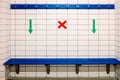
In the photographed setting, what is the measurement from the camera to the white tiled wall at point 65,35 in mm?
4582

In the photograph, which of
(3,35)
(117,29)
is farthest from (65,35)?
(3,35)

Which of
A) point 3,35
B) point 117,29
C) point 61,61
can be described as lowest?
point 61,61

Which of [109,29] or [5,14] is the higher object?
[5,14]

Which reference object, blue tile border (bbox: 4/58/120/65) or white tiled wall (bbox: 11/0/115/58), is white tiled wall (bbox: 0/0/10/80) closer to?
blue tile border (bbox: 4/58/120/65)

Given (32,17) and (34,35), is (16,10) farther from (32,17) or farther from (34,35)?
(34,35)

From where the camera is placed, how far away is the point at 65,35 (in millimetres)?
4590

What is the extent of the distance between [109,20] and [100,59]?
922mm

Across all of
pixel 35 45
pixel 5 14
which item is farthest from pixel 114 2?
pixel 5 14

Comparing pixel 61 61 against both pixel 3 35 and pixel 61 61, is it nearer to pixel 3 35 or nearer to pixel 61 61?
pixel 61 61

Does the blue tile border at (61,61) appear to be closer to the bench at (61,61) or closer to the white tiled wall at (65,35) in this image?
the bench at (61,61)

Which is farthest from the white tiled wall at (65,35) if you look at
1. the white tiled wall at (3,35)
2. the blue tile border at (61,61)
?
the white tiled wall at (3,35)

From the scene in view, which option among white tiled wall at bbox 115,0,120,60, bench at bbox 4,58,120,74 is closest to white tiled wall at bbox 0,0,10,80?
bench at bbox 4,58,120,74

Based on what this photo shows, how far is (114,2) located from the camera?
15.0 feet

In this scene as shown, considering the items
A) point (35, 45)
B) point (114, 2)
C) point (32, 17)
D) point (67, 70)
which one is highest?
point (114, 2)
